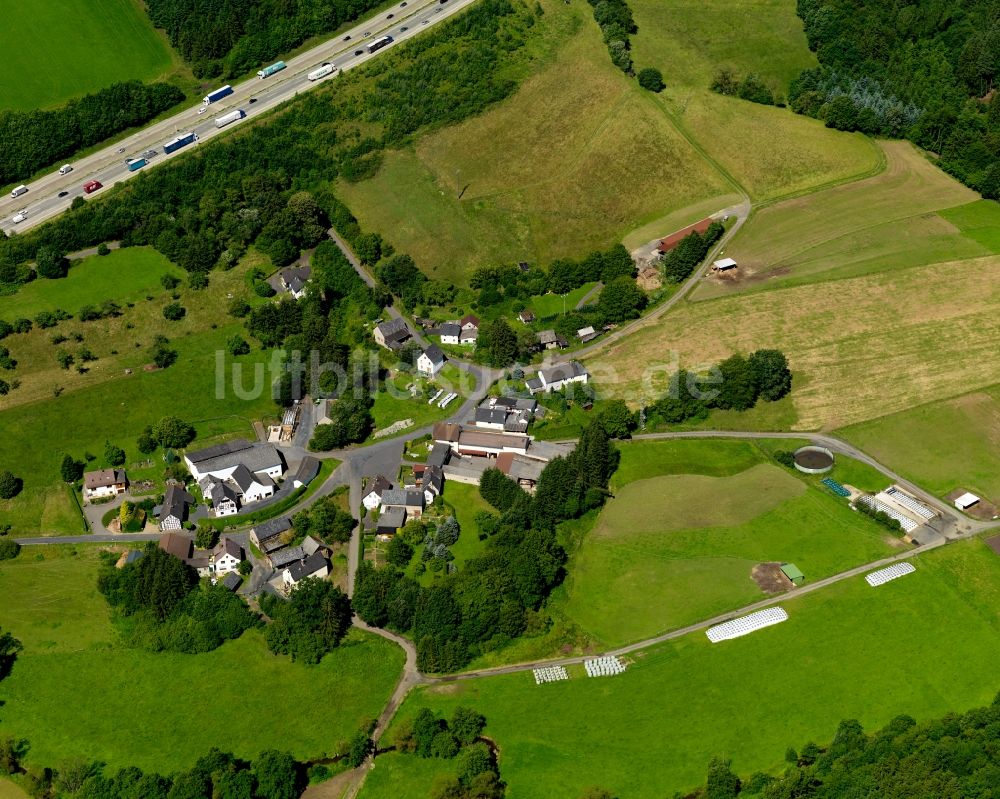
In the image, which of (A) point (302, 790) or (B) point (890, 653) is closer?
(A) point (302, 790)

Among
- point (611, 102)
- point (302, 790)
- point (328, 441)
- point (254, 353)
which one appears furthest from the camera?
point (611, 102)

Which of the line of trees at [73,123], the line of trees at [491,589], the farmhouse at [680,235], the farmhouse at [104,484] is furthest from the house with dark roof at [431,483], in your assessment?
the line of trees at [73,123]

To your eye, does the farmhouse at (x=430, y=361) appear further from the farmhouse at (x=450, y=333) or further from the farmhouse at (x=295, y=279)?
the farmhouse at (x=295, y=279)

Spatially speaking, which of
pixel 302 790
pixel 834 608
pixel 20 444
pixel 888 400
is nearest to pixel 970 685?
pixel 834 608

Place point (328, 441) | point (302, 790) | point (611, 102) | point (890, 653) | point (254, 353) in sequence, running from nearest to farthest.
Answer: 1. point (302, 790)
2. point (890, 653)
3. point (328, 441)
4. point (254, 353)
5. point (611, 102)

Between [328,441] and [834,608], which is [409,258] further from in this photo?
[834,608]

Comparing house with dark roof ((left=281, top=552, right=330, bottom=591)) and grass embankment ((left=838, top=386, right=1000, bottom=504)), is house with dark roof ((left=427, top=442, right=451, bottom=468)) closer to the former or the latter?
house with dark roof ((left=281, top=552, right=330, bottom=591))

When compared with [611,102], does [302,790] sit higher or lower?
lower

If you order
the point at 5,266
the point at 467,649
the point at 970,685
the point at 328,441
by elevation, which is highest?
the point at 5,266
